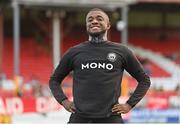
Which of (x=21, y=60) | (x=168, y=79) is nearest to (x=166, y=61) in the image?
(x=168, y=79)

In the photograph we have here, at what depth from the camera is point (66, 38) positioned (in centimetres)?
3066

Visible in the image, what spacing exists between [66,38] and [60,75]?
85.4 feet

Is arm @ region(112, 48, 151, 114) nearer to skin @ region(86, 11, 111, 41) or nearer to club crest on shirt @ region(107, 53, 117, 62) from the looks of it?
club crest on shirt @ region(107, 53, 117, 62)

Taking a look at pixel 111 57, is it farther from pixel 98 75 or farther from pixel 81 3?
pixel 81 3

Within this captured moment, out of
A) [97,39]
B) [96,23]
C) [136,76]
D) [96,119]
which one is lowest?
[96,119]

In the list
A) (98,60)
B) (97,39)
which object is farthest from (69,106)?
(97,39)

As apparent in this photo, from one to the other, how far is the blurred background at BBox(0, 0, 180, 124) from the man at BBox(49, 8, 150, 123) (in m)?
14.0

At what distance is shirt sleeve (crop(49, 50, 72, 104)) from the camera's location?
4.58 meters

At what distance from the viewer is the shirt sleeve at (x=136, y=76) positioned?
455 centimetres

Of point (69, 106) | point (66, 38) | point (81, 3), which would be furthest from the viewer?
point (66, 38)

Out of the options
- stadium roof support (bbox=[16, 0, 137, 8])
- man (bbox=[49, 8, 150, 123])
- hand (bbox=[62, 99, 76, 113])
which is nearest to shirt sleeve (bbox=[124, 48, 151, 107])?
man (bbox=[49, 8, 150, 123])

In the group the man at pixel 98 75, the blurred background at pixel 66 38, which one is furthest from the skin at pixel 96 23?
the blurred background at pixel 66 38

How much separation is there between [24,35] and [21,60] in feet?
8.20

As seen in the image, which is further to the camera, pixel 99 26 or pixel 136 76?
pixel 136 76
